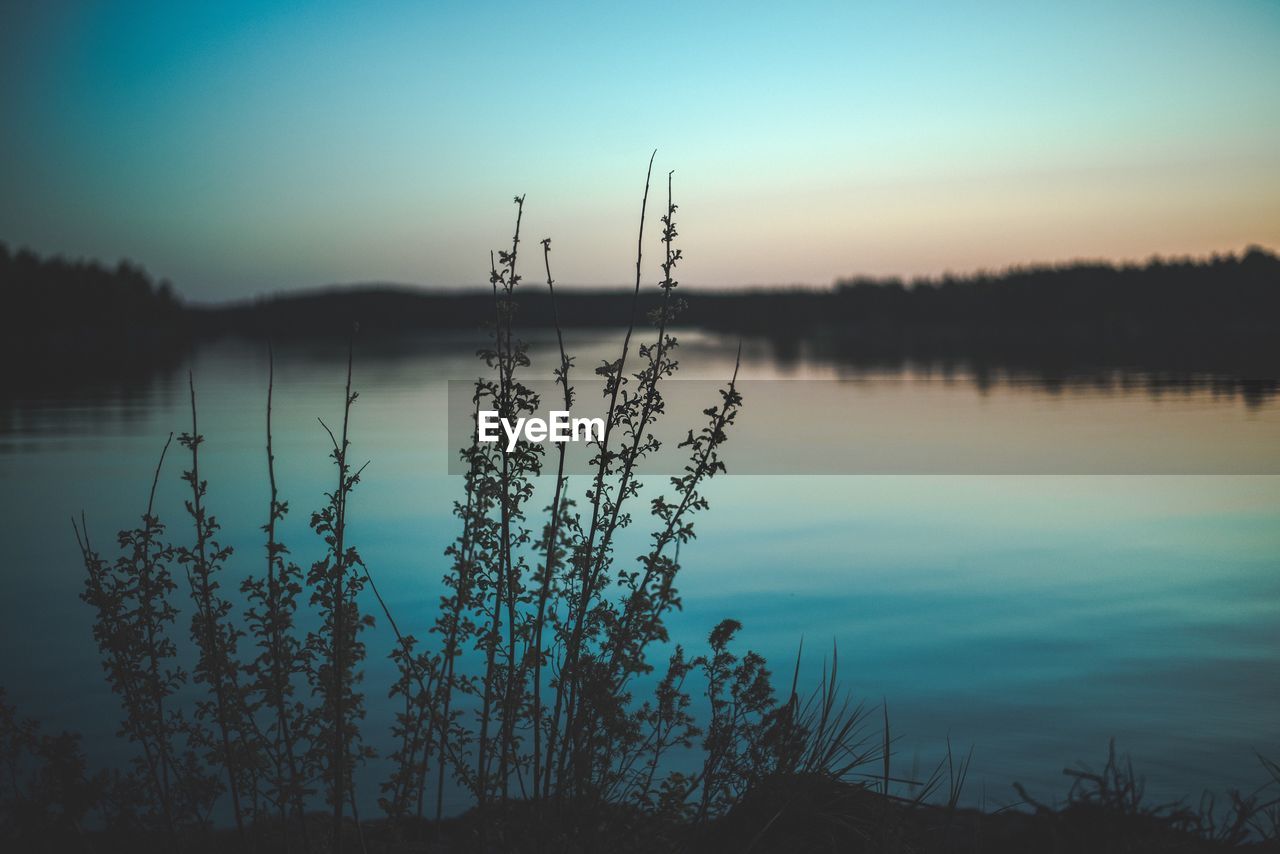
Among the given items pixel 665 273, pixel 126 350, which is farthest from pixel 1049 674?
pixel 126 350

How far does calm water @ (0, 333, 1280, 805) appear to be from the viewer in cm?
732

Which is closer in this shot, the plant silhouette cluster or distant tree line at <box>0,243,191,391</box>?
the plant silhouette cluster

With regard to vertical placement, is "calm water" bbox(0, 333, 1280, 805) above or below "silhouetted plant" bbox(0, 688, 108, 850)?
below

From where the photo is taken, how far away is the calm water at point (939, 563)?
24.0 ft

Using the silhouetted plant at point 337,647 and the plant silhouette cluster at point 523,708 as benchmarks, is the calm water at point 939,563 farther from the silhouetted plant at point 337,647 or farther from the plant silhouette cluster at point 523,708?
the silhouetted plant at point 337,647

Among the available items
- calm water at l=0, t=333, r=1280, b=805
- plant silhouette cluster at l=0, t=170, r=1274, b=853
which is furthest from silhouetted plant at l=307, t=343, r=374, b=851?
calm water at l=0, t=333, r=1280, b=805

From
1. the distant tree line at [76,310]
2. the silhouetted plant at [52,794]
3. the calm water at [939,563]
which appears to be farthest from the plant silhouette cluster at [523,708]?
the distant tree line at [76,310]

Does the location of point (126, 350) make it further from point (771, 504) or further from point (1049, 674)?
point (1049, 674)

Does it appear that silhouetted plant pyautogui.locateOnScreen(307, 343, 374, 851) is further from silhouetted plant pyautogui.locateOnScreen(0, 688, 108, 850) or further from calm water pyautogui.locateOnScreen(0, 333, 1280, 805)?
calm water pyautogui.locateOnScreen(0, 333, 1280, 805)

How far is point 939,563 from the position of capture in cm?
1205

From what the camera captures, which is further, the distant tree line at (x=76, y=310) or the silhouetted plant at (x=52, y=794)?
the distant tree line at (x=76, y=310)

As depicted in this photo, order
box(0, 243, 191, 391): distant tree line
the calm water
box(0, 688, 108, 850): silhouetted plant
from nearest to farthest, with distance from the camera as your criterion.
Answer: box(0, 688, 108, 850): silhouetted plant < the calm water < box(0, 243, 191, 391): distant tree line

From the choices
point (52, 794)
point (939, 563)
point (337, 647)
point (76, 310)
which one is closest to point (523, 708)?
point (337, 647)

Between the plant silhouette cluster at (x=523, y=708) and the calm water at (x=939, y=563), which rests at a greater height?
the plant silhouette cluster at (x=523, y=708)
